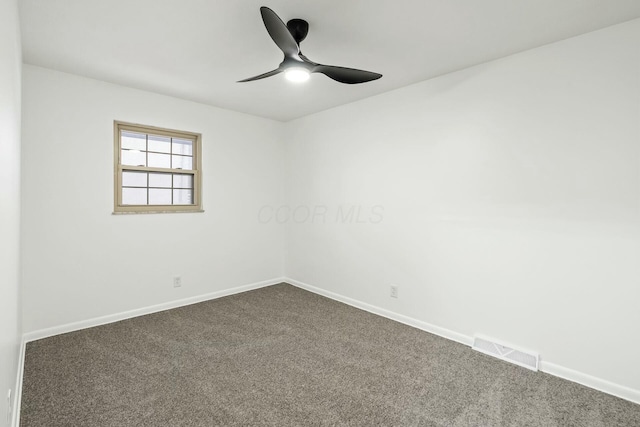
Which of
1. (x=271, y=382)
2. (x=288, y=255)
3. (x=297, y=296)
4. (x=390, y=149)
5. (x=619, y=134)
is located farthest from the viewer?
(x=288, y=255)

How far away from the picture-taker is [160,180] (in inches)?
155

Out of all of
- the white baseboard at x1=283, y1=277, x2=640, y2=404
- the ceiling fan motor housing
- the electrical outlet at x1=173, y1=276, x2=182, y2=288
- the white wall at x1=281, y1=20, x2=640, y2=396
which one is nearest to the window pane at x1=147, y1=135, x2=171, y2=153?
the electrical outlet at x1=173, y1=276, x2=182, y2=288

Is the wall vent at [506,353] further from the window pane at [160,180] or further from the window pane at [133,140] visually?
the window pane at [133,140]

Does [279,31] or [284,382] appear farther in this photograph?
[284,382]

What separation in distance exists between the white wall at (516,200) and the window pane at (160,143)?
6.95 feet

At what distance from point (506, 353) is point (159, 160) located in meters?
4.02

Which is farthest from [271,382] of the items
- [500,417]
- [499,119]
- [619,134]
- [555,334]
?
[619,134]

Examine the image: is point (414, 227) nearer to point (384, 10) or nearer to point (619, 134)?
point (619, 134)

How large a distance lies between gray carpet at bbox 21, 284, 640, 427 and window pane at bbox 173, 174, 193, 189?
1.62 meters

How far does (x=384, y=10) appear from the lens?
2074mm

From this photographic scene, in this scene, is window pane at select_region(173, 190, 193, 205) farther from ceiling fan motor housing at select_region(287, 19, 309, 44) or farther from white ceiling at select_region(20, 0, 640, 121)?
ceiling fan motor housing at select_region(287, 19, 309, 44)

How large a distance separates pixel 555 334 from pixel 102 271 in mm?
4122

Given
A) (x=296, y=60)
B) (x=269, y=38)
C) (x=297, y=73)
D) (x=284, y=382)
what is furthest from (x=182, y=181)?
(x=284, y=382)

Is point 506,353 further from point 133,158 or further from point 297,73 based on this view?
point 133,158
